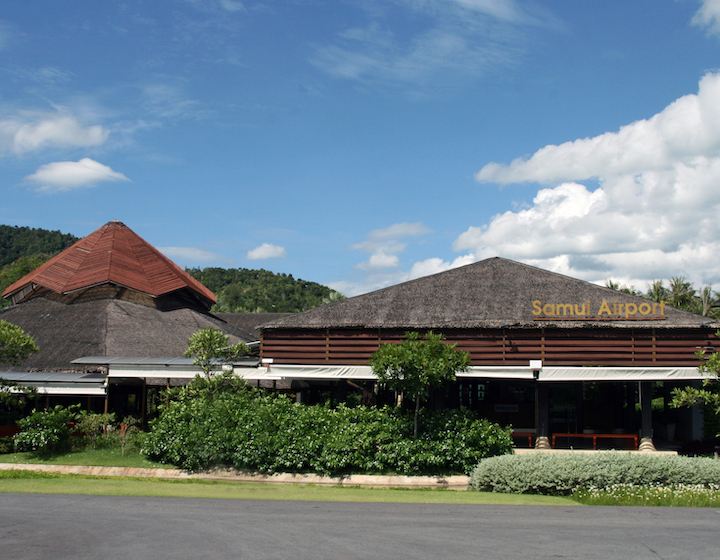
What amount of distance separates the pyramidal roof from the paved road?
77.4ft

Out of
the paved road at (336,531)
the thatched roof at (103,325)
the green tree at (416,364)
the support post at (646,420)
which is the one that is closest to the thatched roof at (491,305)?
the support post at (646,420)

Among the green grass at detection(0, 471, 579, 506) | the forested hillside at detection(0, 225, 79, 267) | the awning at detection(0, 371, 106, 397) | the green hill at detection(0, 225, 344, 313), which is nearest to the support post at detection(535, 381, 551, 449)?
the green grass at detection(0, 471, 579, 506)

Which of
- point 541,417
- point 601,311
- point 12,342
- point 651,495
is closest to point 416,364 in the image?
point 651,495

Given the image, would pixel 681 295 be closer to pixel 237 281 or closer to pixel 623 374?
pixel 623 374

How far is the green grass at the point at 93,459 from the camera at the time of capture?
59.9 ft

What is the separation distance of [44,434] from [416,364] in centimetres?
1198

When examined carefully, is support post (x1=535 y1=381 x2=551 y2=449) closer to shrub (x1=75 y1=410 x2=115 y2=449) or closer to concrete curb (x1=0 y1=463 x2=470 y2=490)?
concrete curb (x1=0 y1=463 x2=470 y2=490)

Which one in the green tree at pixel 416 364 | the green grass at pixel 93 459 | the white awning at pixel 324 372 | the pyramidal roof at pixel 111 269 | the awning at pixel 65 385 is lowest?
the green grass at pixel 93 459

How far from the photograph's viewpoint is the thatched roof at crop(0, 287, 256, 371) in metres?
28.4

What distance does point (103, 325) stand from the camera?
30.1m

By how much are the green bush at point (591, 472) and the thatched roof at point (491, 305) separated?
21.7 feet

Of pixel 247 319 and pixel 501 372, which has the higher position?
pixel 247 319

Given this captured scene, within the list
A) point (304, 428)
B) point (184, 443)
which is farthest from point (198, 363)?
point (304, 428)

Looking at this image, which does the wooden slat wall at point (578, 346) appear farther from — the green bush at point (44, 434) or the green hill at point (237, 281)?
the green hill at point (237, 281)
